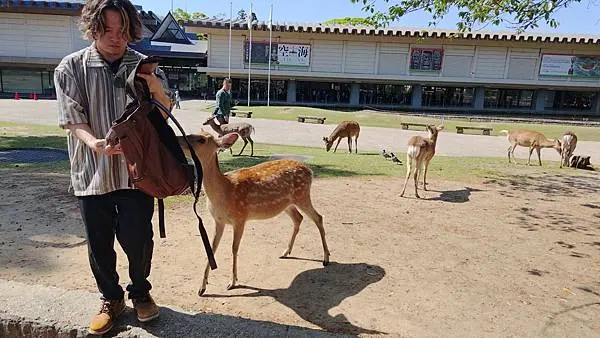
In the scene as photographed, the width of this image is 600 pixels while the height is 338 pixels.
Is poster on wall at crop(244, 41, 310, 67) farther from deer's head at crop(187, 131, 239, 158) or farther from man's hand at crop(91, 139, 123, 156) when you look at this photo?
man's hand at crop(91, 139, 123, 156)

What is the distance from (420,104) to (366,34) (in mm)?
8103

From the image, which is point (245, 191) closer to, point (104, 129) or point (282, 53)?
point (104, 129)

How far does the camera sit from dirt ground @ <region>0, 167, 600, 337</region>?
3693 millimetres

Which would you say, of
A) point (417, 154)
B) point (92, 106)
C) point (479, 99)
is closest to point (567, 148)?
point (417, 154)

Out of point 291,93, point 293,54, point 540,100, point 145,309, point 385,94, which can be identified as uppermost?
point 293,54

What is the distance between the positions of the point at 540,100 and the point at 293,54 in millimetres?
22601

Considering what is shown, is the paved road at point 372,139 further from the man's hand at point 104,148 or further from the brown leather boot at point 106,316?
the man's hand at point 104,148

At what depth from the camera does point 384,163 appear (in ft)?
38.0

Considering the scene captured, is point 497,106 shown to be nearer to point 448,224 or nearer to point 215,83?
point 215,83

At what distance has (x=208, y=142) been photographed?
358cm

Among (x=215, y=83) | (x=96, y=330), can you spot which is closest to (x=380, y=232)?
(x=96, y=330)


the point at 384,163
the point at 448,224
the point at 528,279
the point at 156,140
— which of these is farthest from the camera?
the point at 384,163

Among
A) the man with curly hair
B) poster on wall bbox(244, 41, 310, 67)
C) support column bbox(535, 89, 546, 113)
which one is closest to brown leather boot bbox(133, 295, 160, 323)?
the man with curly hair

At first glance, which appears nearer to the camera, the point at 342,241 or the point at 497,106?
the point at 342,241
